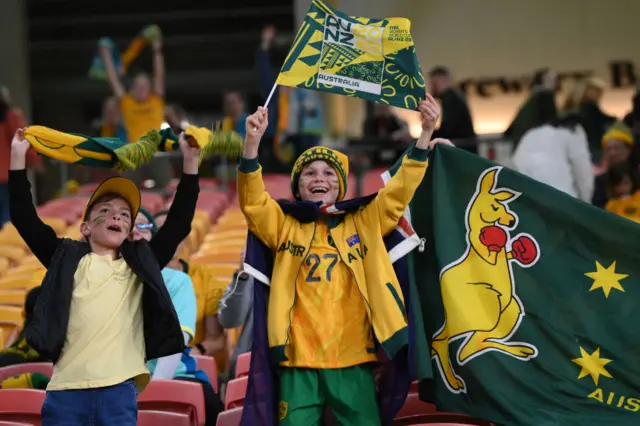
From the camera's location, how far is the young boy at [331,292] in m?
3.74

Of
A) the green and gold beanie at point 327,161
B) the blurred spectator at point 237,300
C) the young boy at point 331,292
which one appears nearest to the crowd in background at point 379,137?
the blurred spectator at point 237,300

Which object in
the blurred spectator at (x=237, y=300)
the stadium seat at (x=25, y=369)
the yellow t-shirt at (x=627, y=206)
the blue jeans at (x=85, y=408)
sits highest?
the yellow t-shirt at (x=627, y=206)

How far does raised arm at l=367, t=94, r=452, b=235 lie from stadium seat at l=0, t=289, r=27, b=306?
2.75 m

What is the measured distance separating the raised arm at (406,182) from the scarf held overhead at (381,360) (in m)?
0.07

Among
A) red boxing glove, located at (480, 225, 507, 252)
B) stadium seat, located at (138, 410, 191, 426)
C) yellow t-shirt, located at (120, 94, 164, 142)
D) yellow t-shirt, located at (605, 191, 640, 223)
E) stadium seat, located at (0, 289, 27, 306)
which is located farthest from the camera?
yellow t-shirt, located at (120, 94, 164, 142)

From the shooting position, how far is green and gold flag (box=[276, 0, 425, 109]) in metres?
4.02

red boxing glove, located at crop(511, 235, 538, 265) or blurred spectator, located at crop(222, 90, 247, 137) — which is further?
blurred spectator, located at crop(222, 90, 247, 137)

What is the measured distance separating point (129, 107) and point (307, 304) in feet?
22.0

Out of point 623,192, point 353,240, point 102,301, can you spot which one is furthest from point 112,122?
point 102,301

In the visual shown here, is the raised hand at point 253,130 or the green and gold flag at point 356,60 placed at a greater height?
the green and gold flag at point 356,60

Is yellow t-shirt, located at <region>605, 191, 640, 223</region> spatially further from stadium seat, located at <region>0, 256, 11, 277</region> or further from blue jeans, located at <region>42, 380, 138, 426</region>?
stadium seat, located at <region>0, 256, 11, 277</region>

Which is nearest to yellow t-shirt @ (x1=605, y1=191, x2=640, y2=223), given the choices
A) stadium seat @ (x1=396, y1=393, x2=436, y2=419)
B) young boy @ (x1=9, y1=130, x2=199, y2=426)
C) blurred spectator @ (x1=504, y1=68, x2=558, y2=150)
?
blurred spectator @ (x1=504, y1=68, x2=558, y2=150)

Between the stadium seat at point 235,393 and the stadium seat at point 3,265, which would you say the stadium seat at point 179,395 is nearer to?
the stadium seat at point 235,393

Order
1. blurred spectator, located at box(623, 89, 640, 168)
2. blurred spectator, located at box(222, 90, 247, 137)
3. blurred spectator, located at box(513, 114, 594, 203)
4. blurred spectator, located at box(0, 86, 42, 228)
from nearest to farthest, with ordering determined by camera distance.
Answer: blurred spectator, located at box(513, 114, 594, 203) < blurred spectator, located at box(623, 89, 640, 168) < blurred spectator, located at box(0, 86, 42, 228) < blurred spectator, located at box(222, 90, 247, 137)
